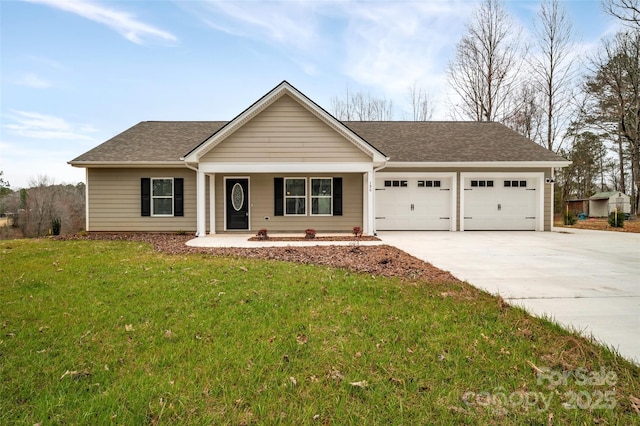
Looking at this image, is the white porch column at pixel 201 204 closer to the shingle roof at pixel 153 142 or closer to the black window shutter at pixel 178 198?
the black window shutter at pixel 178 198

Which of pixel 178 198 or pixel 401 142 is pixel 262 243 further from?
pixel 401 142

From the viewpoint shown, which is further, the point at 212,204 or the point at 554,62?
the point at 554,62

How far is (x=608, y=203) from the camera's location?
2555cm

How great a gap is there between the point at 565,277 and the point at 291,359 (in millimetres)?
5331

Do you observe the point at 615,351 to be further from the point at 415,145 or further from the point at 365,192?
the point at 415,145

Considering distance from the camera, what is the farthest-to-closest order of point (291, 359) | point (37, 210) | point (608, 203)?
point (608, 203) → point (37, 210) → point (291, 359)

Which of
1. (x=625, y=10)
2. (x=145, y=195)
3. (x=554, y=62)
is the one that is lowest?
(x=145, y=195)

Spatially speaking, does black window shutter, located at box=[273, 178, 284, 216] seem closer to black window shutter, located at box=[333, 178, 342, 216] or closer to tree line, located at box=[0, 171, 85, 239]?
black window shutter, located at box=[333, 178, 342, 216]

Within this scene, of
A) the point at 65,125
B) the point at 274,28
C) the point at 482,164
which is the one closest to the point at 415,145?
the point at 482,164

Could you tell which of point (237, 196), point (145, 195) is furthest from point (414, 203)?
point (145, 195)

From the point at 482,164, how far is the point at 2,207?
27059mm

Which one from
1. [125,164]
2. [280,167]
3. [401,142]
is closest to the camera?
[280,167]

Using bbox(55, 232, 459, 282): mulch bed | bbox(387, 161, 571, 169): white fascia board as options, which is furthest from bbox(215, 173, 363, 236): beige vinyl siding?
bbox(55, 232, 459, 282): mulch bed

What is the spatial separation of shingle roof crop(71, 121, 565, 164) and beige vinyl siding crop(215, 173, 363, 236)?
2.22 metres
